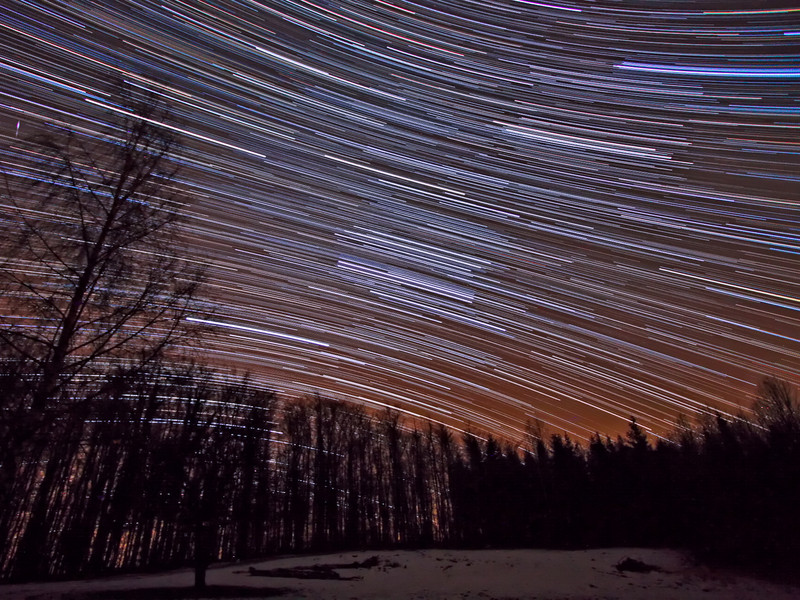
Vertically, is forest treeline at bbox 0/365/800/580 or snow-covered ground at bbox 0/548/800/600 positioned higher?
forest treeline at bbox 0/365/800/580

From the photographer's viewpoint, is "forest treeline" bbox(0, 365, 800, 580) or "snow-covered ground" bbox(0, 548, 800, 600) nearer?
"forest treeline" bbox(0, 365, 800, 580)

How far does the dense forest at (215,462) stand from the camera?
7.24 metres

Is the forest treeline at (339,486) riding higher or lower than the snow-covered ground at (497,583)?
higher

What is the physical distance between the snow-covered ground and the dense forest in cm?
255

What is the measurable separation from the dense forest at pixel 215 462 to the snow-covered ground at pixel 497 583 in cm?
255

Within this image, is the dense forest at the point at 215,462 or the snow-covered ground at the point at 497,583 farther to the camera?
the snow-covered ground at the point at 497,583

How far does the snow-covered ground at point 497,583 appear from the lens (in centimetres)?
1491

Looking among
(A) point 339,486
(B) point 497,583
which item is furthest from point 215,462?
(A) point 339,486

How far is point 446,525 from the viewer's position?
5006 centimetres

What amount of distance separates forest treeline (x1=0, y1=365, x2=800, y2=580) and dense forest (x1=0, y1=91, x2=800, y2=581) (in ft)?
0.40

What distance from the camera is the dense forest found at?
724 centimetres

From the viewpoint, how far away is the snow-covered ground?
14.9 meters

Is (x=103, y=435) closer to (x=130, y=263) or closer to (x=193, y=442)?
(x=130, y=263)

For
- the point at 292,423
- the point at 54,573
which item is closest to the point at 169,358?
the point at 54,573
